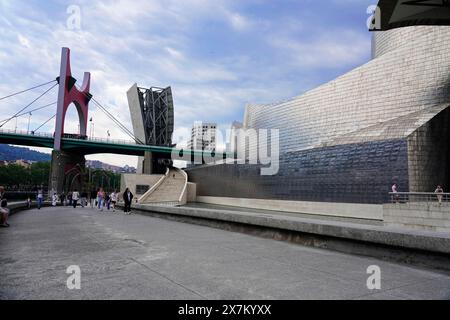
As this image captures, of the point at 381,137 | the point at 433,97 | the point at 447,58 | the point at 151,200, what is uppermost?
the point at 447,58

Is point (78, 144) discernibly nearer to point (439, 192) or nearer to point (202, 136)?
point (202, 136)

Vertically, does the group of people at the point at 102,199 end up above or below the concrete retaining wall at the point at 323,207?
above

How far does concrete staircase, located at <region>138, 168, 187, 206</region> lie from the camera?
41.8 m

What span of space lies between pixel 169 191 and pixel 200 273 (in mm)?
44918

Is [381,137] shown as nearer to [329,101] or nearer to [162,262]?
[329,101]

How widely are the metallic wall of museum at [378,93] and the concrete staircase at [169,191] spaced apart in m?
16.9

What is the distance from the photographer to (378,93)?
26547 millimetres

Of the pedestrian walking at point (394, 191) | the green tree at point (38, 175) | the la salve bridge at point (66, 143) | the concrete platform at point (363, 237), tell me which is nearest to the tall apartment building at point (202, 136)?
the la salve bridge at point (66, 143)

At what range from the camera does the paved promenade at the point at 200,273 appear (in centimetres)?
304

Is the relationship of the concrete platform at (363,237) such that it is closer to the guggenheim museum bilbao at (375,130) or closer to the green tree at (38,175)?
the guggenheim museum bilbao at (375,130)

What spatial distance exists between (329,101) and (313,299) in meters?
30.4

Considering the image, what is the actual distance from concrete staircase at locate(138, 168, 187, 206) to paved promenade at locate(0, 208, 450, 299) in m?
34.2
